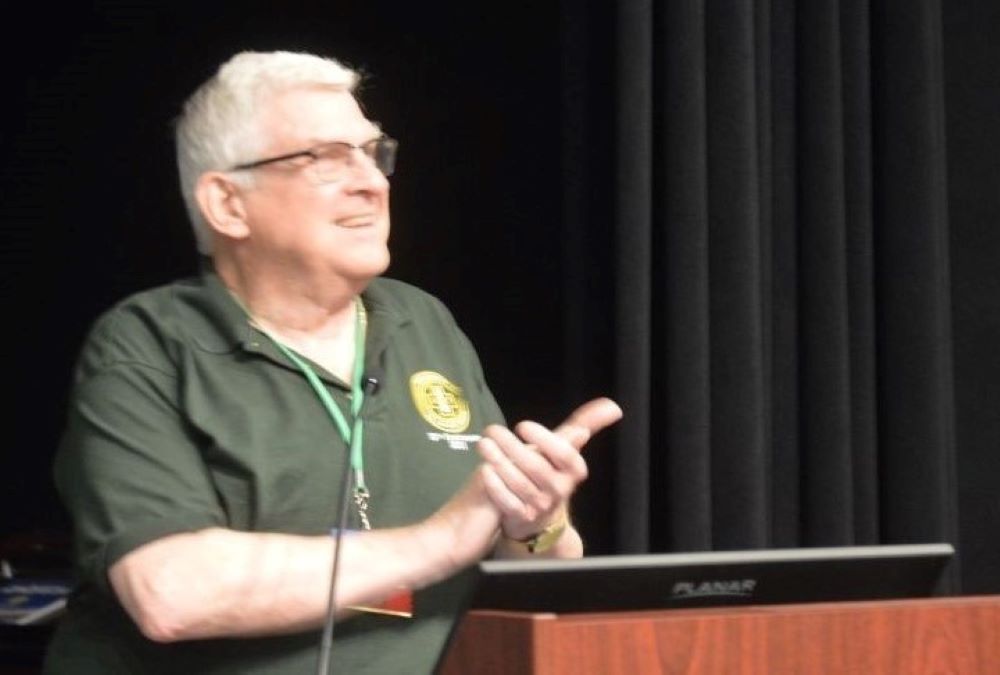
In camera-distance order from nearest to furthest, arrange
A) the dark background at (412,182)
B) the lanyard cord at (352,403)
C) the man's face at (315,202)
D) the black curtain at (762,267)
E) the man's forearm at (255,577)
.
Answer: the man's forearm at (255,577) → the lanyard cord at (352,403) → the man's face at (315,202) → the black curtain at (762,267) → the dark background at (412,182)

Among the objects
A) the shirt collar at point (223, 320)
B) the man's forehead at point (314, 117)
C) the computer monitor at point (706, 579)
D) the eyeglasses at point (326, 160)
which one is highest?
the man's forehead at point (314, 117)

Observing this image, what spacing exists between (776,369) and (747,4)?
613 mm

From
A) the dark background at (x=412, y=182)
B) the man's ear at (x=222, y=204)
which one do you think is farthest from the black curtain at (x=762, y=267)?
the man's ear at (x=222, y=204)

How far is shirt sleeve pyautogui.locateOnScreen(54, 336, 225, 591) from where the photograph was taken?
1.83 meters

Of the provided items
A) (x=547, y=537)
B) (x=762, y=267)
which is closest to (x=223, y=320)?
(x=547, y=537)

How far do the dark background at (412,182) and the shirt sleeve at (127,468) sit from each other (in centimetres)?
87

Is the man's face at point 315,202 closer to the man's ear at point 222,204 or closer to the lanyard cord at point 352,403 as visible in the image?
the man's ear at point 222,204

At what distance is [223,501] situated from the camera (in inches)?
75.5

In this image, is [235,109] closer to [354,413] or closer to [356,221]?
[356,221]

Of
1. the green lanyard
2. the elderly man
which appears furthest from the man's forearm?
the green lanyard

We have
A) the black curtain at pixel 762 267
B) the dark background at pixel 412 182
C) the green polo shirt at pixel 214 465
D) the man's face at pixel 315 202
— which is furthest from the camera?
the dark background at pixel 412 182

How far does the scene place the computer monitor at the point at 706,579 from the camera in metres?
1.35

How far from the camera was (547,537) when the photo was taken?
1.97m

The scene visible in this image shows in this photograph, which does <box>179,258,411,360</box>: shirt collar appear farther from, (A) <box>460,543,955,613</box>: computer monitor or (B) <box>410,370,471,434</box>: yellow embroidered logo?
(A) <box>460,543,955,613</box>: computer monitor
